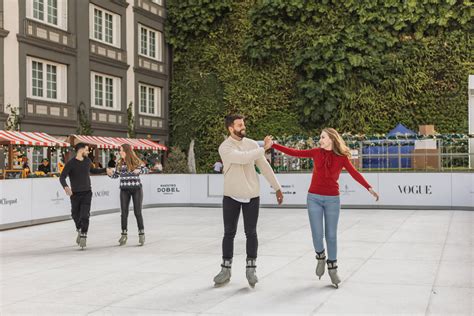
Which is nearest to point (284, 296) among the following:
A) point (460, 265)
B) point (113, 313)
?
point (113, 313)

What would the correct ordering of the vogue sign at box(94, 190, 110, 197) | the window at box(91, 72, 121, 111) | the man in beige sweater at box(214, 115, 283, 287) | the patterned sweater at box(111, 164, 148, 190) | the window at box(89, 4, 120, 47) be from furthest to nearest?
1. the window at box(91, 72, 121, 111)
2. the window at box(89, 4, 120, 47)
3. the vogue sign at box(94, 190, 110, 197)
4. the patterned sweater at box(111, 164, 148, 190)
5. the man in beige sweater at box(214, 115, 283, 287)

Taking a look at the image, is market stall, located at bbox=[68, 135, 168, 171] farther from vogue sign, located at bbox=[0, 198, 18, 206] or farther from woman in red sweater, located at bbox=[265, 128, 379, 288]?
woman in red sweater, located at bbox=[265, 128, 379, 288]

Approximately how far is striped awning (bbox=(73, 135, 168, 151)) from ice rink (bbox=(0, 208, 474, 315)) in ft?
42.9

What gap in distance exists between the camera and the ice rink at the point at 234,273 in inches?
248

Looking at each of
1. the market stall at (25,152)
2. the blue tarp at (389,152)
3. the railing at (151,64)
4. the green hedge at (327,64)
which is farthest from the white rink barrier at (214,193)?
the railing at (151,64)

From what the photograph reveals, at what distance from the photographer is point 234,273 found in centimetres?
822

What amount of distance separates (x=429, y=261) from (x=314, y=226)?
2.75m

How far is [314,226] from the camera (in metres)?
7.34

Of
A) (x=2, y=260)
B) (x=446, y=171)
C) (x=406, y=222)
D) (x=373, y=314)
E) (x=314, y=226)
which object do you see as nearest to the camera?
(x=373, y=314)

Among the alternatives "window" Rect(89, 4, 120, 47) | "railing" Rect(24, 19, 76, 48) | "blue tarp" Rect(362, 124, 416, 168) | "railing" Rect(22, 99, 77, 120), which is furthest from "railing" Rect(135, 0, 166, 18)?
"blue tarp" Rect(362, 124, 416, 168)

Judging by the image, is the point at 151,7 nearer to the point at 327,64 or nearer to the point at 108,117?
the point at 108,117

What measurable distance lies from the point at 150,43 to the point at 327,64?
9.89 meters

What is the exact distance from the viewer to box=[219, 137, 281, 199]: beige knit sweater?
278 inches

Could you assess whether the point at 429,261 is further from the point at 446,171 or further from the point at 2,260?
the point at 446,171
